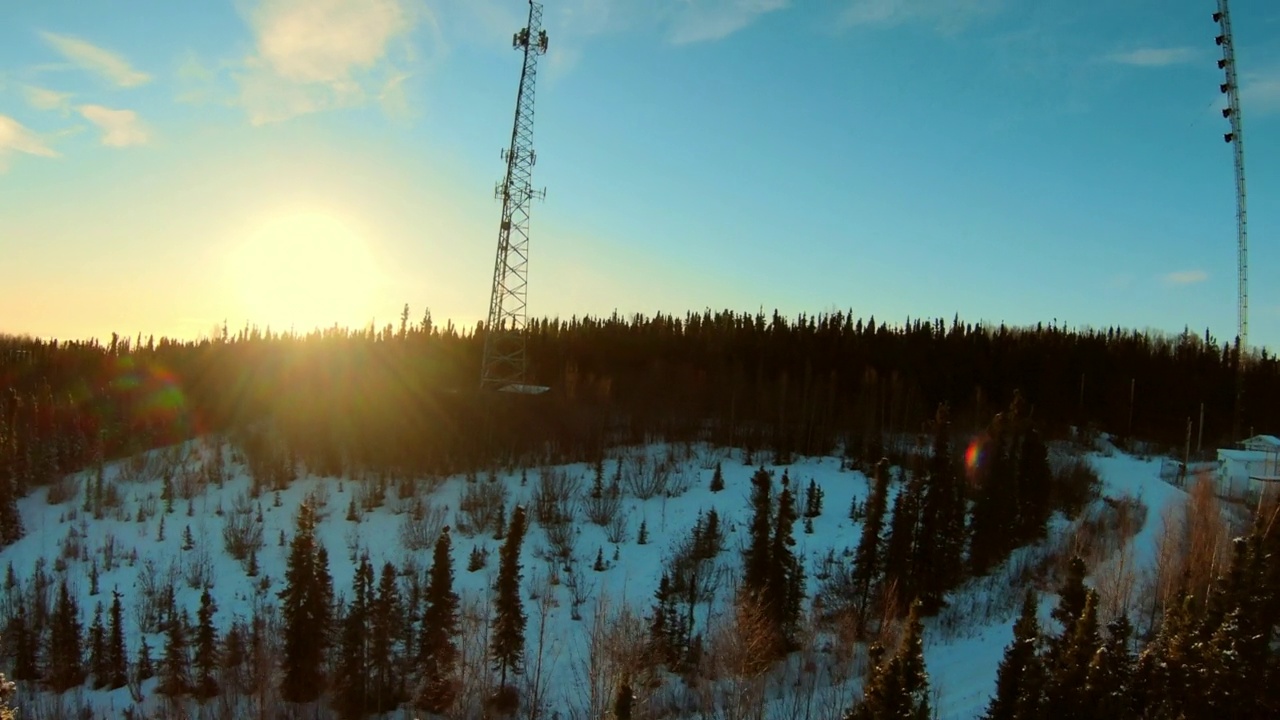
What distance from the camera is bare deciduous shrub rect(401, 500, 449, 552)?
113 feet

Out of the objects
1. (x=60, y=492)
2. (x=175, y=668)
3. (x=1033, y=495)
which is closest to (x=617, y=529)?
(x=175, y=668)

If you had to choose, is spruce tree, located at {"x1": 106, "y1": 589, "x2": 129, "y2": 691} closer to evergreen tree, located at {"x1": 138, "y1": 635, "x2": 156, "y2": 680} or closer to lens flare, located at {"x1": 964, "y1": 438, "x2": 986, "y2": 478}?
evergreen tree, located at {"x1": 138, "y1": 635, "x2": 156, "y2": 680}

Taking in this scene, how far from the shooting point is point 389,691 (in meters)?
24.0

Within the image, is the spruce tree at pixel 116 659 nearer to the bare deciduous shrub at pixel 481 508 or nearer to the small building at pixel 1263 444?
the bare deciduous shrub at pixel 481 508

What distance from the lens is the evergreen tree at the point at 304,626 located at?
2361cm

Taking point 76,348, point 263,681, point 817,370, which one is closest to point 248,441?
point 263,681

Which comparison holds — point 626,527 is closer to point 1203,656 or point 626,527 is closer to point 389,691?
point 389,691

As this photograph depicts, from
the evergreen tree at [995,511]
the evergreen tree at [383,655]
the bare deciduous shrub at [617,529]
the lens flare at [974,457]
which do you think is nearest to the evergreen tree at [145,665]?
the evergreen tree at [383,655]

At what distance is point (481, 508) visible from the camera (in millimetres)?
37188

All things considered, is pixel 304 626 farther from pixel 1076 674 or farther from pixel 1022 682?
pixel 1076 674

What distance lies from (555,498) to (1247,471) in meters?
36.8

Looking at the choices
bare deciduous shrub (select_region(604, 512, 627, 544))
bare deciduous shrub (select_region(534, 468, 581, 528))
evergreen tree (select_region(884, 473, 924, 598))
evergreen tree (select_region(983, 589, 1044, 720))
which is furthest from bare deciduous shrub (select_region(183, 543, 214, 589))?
evergreen tree (select_region(983, 589, 1044, 720))

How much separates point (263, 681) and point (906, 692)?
1890 cm

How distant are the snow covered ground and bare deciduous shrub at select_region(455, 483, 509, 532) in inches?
21.3
